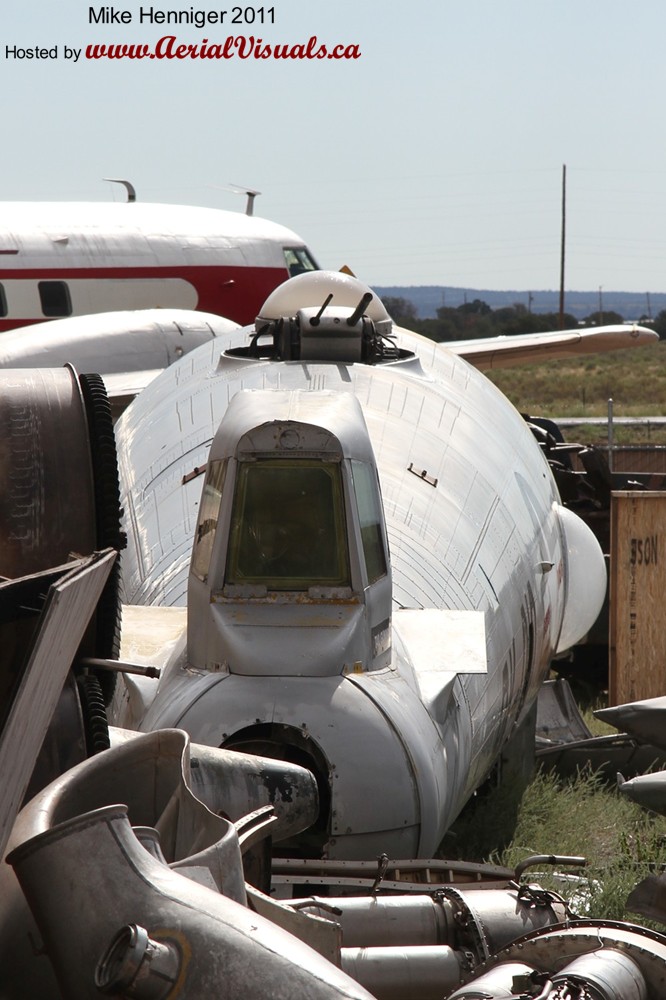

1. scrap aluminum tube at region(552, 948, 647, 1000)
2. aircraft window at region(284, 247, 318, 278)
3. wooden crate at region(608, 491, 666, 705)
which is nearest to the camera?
scrap aluminum tube at region(552, 948, 647, 1000)

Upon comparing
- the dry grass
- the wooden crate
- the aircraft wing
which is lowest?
the dry grass

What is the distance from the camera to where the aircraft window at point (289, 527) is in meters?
6.27

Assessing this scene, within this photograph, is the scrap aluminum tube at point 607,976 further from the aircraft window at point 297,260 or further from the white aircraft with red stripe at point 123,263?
the aircraft window at point 297,260

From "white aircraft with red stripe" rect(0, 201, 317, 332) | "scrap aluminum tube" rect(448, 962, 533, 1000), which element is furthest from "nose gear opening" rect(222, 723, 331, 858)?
"white aircraft with red stripe" rect(0, 201, 317, 332)

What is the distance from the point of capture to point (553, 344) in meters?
25.0

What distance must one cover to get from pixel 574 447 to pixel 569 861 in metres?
9.47

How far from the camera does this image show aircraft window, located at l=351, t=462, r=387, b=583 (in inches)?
249

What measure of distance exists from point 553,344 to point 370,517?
63.0 feet

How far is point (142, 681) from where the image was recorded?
652 centimetres

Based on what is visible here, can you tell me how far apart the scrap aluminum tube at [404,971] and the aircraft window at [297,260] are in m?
23.9

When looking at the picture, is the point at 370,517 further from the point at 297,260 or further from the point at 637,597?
the point at 297,260

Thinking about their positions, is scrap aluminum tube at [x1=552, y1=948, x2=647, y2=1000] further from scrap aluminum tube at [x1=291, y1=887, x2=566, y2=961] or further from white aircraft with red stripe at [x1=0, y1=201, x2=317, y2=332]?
white aircraft with red stripe at [x1=0, y1=201, x2=317, y2=332]

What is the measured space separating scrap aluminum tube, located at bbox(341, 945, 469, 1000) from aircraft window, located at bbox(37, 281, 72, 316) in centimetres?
2258

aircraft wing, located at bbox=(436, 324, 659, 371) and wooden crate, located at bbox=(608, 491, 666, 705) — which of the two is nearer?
wooden crate, located at bbox=(608, 491, 666, 705)
